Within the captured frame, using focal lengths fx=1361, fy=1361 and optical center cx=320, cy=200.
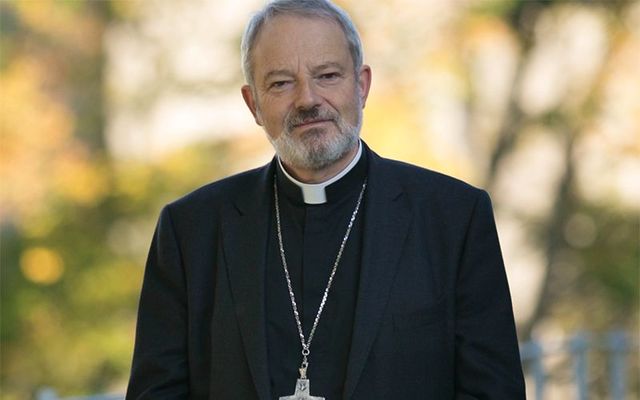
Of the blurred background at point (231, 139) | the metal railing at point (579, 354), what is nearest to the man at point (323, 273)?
the metal railing at point (579, 354)

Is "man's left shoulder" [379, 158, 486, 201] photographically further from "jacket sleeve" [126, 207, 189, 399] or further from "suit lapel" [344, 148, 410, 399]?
"jacket sleeve" [126, 207, 189, 399]

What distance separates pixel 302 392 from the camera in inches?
123

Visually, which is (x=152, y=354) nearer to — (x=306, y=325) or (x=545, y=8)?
(x=306, y=325)

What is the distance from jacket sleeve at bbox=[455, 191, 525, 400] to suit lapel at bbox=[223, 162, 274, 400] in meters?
0.46

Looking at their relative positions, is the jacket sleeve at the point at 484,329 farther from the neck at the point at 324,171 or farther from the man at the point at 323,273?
the neck at the point at 324,171

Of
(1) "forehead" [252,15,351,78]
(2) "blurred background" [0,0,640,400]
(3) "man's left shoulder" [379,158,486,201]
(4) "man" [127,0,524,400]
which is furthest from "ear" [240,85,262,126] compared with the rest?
(2) "blurred background" [0,0,640,400]

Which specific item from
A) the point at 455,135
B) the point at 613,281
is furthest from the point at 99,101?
the point at 613,281

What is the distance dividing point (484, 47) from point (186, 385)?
27.9 ft

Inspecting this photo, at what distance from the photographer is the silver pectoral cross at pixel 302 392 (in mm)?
3109

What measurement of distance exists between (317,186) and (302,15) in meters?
0.43

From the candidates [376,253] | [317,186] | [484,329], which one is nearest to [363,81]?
[317,186]

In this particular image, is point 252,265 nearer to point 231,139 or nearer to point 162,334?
point 162,334

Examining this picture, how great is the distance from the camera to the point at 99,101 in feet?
39.2

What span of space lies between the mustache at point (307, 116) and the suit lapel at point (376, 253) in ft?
0.80
